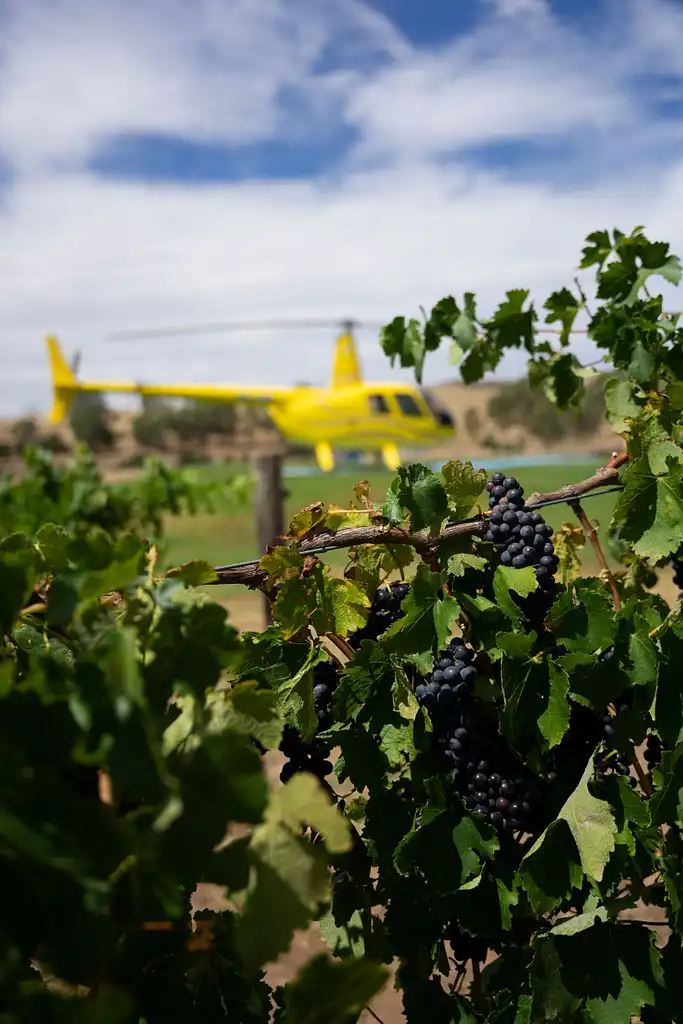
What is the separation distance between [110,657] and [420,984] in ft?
4.85

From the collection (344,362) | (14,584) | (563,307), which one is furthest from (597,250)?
(344,362)

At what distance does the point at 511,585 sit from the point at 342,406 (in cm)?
2657

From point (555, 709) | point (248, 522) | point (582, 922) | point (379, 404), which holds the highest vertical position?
point (379, 404)

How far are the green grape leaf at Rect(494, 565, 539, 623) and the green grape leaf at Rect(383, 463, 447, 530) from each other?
175mm

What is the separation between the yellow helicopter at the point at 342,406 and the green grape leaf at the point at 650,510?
2259 cm

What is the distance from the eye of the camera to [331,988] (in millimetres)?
984

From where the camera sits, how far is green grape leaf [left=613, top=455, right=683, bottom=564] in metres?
2.03

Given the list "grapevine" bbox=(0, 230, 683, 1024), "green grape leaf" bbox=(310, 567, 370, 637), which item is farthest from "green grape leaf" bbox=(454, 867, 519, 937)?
"green grape leaf" bbox=(310, 567, 370, 637)

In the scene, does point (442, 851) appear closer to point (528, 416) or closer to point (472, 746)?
point (472, 746)

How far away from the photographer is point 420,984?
1999 mm

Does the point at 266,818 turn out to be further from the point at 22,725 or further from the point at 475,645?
the point at 475,645

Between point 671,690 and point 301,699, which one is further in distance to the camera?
point 671,690

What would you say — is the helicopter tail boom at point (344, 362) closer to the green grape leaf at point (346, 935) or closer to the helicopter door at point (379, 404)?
the helicopter door at point (379, 404)

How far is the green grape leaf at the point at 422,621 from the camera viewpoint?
180 centimetres
